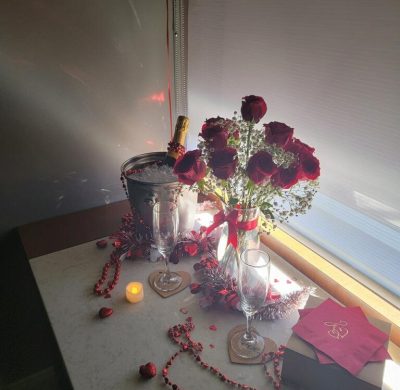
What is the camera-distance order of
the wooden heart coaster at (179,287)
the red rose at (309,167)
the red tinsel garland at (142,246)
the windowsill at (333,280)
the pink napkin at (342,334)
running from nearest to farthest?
1. the pink napkin at (342,334)
2. the red rose at (309,167)
3. the windowsill at (333,280)
4. the wooden heart coaster at (179,287)
5. the red tinsel garland at (142,246)

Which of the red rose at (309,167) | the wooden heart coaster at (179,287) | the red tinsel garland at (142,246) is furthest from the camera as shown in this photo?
the red tinsel garland at (142,246)

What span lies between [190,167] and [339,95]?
420 mm

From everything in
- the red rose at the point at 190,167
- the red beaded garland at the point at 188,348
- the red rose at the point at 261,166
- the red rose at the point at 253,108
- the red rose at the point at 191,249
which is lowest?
the red beaded garland at the point at 188,348

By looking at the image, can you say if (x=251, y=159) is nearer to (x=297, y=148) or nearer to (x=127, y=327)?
(x=297, y=148)

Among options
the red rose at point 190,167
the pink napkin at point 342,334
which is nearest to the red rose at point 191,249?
the red rose at point 190,167

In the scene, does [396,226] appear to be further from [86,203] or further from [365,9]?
[86,203]

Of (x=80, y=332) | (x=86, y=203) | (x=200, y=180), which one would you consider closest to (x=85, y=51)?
(x=86, y=203)

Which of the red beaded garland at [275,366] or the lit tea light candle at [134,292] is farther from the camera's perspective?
the lit tea light candle at [134,292]

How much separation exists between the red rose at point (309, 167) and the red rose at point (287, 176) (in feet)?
0.05

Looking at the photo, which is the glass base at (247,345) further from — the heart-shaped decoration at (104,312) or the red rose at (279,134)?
the red rose at (279,134)

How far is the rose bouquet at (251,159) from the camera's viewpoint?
807mm

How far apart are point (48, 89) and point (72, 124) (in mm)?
135

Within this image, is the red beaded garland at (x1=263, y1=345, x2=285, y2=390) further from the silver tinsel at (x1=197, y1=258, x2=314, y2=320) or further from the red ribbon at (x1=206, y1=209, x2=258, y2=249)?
the red ribbon at (x1=206, y1=209, x2=258, y2=249)

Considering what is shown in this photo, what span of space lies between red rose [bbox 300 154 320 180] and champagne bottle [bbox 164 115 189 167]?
48 cm
